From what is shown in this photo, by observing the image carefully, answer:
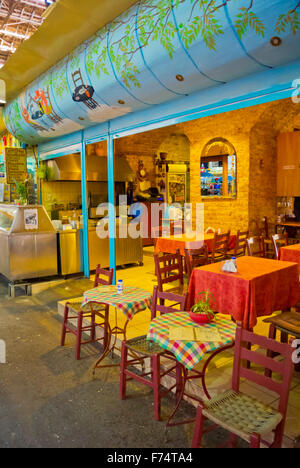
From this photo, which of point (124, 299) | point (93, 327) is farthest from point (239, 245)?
point (124, 299)

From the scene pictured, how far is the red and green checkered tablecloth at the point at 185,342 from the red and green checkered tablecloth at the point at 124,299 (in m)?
0.43

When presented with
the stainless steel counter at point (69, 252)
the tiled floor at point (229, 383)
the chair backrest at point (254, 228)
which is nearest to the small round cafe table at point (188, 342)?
the tiled floor at point (229, 383)

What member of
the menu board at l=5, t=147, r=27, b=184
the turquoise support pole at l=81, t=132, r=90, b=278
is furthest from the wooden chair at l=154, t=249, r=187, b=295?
the menu board at l=5, t=147, r=27, b=184

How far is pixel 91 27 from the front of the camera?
4.43 metres

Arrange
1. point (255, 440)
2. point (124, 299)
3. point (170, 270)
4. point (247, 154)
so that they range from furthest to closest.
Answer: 1. point (247, 154)
2. point (170, 270)
3. point (124, 299)
4. point (255, 440)

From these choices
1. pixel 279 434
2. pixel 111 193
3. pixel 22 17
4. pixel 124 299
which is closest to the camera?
pixel 279 434

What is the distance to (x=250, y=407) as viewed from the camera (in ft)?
7.18

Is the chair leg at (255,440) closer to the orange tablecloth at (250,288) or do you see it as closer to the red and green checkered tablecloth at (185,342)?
the red and green checkered tablecloth at (185,342)

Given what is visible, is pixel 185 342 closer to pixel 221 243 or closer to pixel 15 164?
pixel 221 243

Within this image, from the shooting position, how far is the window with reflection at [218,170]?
8344 millimetres

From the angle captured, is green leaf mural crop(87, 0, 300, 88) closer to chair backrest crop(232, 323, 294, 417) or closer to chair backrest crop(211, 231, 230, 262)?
chair backrest crop(232, 323, 294, 417)

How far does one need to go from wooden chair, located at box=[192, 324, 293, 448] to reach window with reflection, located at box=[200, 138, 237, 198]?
6447 millimetres

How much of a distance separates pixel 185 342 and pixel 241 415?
0.56m
